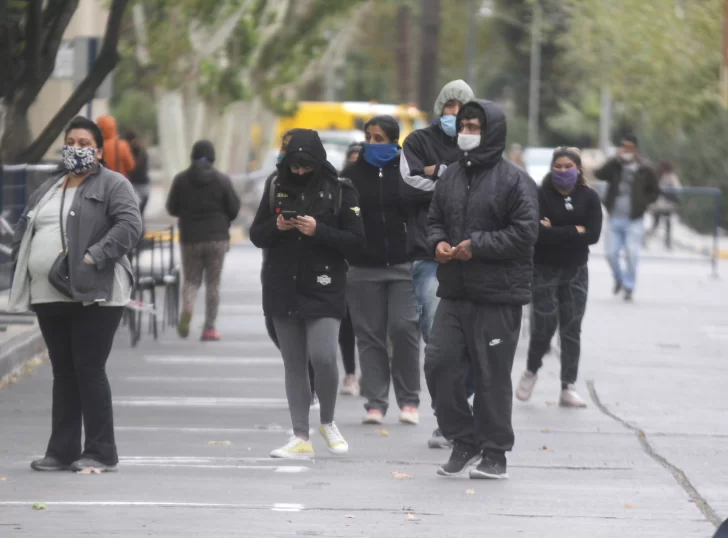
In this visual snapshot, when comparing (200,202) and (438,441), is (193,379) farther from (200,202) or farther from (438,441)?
(438,441)

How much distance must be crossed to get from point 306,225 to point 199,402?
10.1ft

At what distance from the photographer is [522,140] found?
252 feet

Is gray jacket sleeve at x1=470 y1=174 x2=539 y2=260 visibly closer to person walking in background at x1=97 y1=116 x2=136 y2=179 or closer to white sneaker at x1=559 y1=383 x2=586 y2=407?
white sneaker at x1=559 y1=383 x2=586 y2=407

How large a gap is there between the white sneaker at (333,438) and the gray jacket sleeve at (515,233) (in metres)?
1.54

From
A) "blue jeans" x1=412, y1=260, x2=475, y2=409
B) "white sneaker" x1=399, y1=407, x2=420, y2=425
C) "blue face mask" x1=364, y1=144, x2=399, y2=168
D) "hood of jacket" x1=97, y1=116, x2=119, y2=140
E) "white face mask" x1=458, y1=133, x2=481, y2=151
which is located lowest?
"white sneaker" x1=399, y1=407, x2=420, y2=425

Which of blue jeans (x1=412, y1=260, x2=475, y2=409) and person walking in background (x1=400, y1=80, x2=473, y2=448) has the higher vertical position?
person walking in background (x1=400, y1=80, x2=473, y2=448)

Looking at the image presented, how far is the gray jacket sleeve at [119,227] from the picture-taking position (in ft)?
25.6

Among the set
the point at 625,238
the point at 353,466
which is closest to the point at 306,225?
the point at 353,466

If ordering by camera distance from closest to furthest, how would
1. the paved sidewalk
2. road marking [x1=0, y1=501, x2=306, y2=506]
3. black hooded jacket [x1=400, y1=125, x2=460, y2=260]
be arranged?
1. the paved sidewalk
2. road marking [x1=0, y1=501, x2=306, y2=506]
3. black hooded jacket [x1=400, y1=125, x2=460, y2=260]

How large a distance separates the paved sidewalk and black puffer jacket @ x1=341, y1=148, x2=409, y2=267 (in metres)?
1.05

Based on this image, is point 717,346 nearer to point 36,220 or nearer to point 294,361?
point 294,361

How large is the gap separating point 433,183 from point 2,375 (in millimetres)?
4153

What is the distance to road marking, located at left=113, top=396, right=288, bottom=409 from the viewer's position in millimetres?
10945

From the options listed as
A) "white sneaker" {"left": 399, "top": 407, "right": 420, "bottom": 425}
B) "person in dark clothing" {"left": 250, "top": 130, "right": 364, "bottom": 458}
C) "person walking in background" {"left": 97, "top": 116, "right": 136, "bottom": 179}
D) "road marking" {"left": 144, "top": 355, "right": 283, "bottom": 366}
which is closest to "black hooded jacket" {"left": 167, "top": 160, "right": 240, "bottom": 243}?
"road marking" {"left": 144, "top": 355, "right": 283, "bottom": 366}
